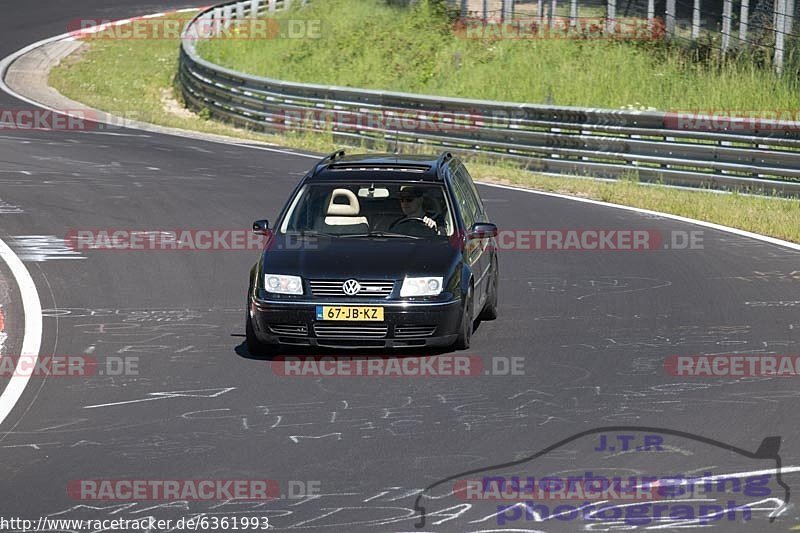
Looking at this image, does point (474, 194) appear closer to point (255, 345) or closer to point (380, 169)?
point (380, 169)

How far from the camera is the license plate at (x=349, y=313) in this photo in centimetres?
1145

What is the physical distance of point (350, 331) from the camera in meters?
11.5

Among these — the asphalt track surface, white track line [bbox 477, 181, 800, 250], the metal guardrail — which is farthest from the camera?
the metal guardrail

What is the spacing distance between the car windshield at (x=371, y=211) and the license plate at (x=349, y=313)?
3.68 feet

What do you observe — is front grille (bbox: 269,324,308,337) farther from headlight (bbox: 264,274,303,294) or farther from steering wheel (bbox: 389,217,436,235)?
steering wheel (bbox: 389,217,436,235)

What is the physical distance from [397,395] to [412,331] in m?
1.15

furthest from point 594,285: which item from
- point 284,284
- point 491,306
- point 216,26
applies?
point 216,26

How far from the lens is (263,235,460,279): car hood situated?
38.3ft

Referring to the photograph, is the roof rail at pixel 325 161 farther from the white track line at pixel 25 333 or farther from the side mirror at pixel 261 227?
the white track line at pixel 25 333

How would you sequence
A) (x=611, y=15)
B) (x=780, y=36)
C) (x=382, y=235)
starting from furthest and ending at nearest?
1. (x=611, y=15)
2. (x=780, y=36)
3. (x=382, y=235)

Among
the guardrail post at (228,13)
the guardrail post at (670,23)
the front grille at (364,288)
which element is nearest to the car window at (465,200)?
the front grille at (364,288)

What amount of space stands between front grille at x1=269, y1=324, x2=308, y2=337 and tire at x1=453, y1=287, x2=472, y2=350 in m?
1.24

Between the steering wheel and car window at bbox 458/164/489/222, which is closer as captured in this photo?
the steering wheel

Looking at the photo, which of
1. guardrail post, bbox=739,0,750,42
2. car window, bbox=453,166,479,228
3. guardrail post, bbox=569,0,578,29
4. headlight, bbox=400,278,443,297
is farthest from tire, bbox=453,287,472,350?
guardrail post, bbox=569,0,578,29
